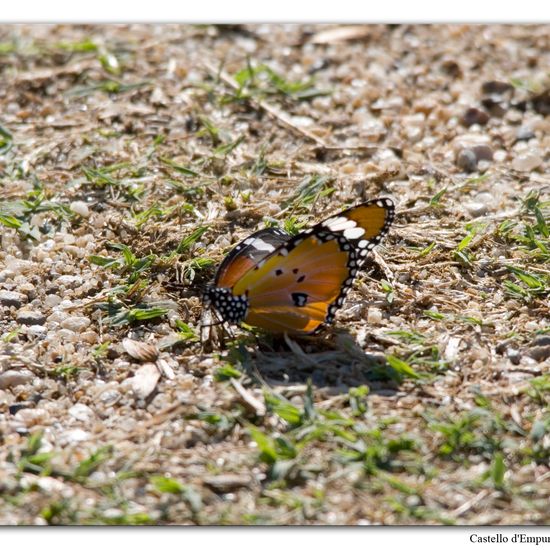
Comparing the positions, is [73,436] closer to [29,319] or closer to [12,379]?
[12,379]

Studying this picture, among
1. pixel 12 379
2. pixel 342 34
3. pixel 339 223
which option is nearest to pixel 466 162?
pixel 339 223

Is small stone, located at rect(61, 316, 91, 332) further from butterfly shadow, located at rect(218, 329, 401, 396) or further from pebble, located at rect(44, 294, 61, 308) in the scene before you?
butterfly shadow, located at rect(218, 329, 401, 396)

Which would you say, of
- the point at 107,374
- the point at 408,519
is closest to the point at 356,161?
the point at 107,374

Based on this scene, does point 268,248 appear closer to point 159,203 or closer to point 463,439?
point 159,203

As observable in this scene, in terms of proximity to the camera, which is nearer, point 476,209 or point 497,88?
point 476,209

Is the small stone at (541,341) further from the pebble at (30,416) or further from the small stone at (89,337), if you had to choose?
the pebble at (30,416)
